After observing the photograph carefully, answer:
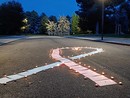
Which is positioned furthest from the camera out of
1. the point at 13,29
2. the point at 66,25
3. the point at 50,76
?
the point at 66,25

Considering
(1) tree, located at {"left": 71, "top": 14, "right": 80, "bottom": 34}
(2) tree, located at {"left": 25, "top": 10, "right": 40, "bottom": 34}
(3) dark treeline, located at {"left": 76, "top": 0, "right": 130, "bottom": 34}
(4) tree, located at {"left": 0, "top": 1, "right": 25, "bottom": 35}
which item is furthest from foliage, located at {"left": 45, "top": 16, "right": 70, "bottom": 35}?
(3) dark treeline, located at {"left": 76, "top": 0, "right": 130, "bottom": 34}

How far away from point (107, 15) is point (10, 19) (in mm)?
27861

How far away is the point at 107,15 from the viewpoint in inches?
2896

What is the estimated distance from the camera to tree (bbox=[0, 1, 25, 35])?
8100cm

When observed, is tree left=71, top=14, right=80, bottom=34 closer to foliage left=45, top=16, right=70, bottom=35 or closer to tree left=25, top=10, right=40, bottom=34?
foliage left=45, top=16, right=70, bottom=35

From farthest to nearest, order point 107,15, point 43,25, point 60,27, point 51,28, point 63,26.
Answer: point 43,25, point 51,28, point 60,27, point 63,26, point 107,15

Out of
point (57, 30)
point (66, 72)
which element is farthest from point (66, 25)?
point (66, 72)

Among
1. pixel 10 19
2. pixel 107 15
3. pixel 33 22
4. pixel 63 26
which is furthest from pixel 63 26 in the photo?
pixel 107 15

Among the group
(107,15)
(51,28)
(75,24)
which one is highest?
(107,15)

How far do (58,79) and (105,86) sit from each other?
1.51m

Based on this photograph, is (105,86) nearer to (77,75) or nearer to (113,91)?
(113,91)

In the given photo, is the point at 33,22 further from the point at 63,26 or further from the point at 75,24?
the point at 75,24

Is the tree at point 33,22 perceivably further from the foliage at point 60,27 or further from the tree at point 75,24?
the tree at point 75,24

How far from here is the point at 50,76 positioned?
8.04m
